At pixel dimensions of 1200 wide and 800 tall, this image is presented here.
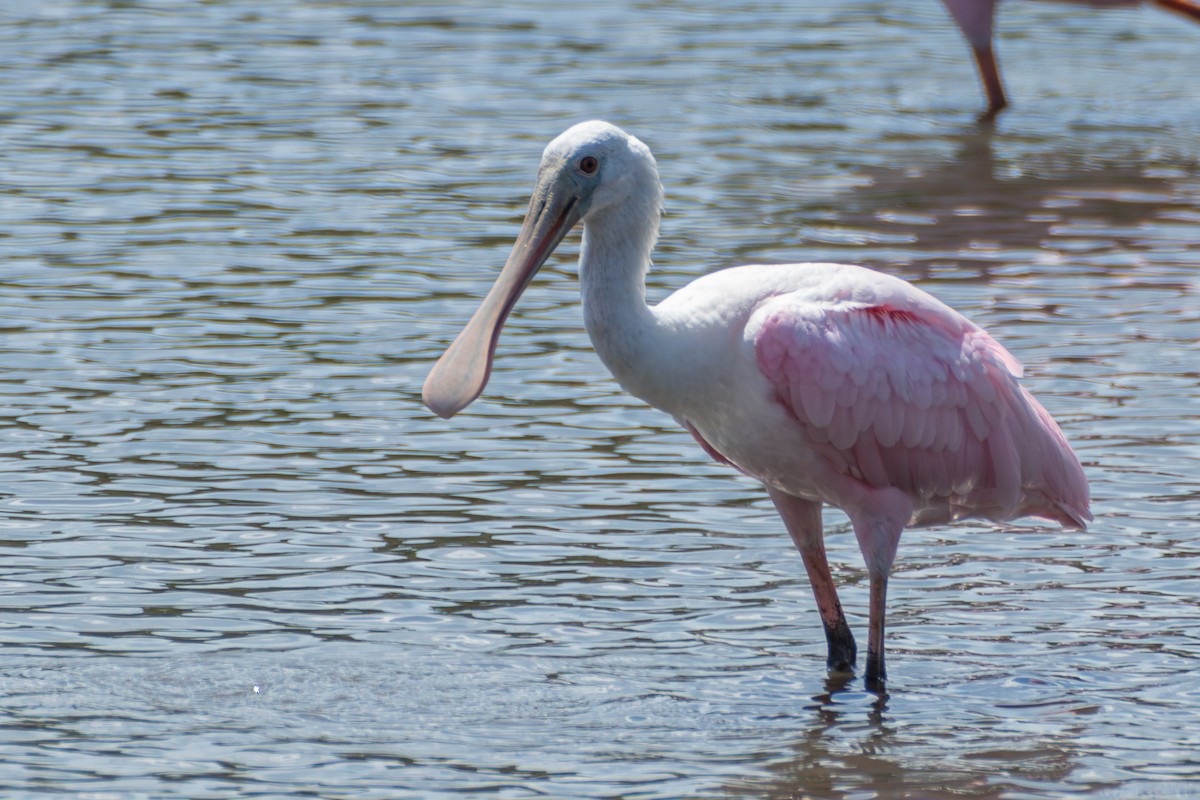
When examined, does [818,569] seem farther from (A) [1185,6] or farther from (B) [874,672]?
(A) [1185,6]

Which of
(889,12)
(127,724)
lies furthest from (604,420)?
(889,12)

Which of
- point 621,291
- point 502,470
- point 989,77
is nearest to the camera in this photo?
point 621,291

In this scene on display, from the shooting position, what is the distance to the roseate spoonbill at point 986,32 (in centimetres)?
1648

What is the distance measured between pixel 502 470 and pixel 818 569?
207 centimetres

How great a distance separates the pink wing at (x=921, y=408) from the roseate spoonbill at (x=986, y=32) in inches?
391

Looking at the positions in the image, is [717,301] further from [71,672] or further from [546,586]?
[71,672]

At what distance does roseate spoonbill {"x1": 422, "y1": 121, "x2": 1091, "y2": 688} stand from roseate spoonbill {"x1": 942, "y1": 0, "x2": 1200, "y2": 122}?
9919 mm

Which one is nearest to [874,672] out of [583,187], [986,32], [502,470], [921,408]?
[921,408]

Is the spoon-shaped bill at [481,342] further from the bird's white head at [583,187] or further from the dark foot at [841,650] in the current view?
the dark foot at [841,650]

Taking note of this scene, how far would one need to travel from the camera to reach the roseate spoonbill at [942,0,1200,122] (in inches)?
649

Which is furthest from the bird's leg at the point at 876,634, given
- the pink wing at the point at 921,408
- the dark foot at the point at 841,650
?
the pink wing at the point at 921,408

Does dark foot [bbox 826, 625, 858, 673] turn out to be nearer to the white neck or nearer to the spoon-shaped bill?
the white neck

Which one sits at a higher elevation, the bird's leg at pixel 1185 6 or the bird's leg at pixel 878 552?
the bird's leg at pixel 1185 6

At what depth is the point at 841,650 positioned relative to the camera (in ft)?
22.2
